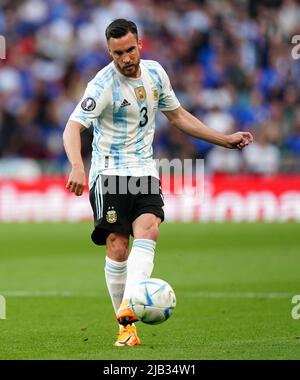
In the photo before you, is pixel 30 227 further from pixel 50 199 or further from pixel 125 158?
pixel 125 158

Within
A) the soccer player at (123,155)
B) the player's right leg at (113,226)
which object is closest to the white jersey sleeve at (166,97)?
the soccer player at (123,155)

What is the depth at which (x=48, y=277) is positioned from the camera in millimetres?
11961

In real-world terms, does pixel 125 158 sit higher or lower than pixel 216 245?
higher

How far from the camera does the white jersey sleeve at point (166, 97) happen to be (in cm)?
738

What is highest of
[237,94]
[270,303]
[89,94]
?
[237,94]

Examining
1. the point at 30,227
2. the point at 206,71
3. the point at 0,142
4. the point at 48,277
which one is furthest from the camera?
the point at 206,71

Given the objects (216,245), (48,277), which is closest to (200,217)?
(216,245)

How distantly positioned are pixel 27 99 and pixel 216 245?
24.3 feet

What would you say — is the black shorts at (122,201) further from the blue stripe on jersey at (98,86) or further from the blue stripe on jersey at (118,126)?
the blue stripe on jersey at (98,86)

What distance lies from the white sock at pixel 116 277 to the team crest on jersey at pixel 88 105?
1104 millimetres

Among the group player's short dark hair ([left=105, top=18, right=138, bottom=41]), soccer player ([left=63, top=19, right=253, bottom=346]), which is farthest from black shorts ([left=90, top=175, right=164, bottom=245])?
player's short dark hair ([left=105, top=18, right=138, bottom=41])

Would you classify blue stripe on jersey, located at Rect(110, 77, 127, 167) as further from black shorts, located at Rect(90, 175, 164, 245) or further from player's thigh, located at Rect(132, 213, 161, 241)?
player's thigh, located at Rect(132, 213, 161, 241)

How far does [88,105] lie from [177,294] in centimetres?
389

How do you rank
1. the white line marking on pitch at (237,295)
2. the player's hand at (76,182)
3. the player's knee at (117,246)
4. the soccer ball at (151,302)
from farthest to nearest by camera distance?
the white line marking on pitch at (237,295)
the player's knee at (117,246)
the soccer ball at (151,302)
the player's hand at (76,182)
